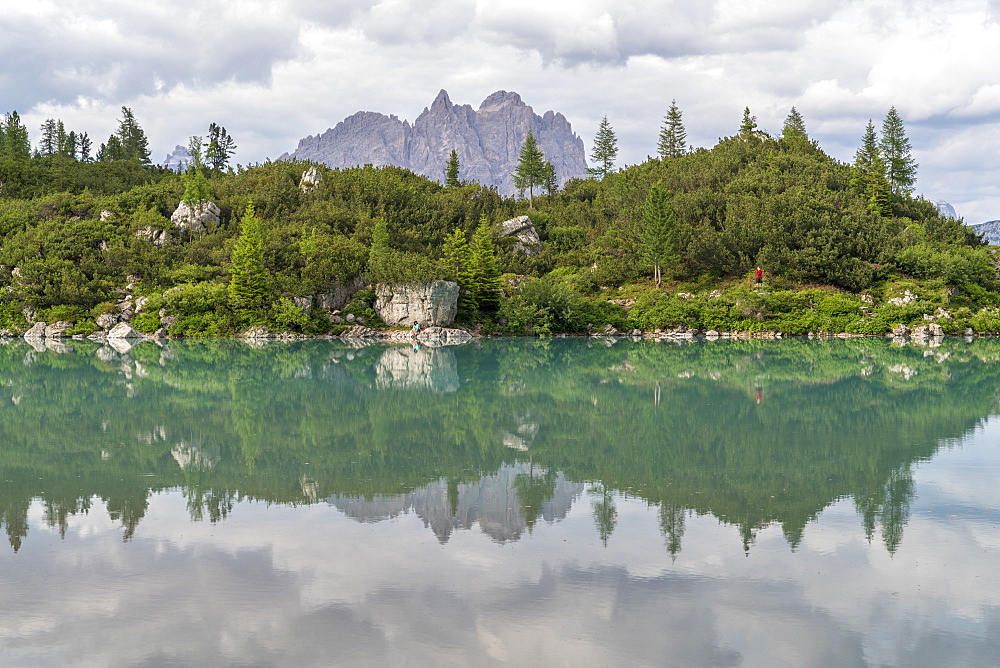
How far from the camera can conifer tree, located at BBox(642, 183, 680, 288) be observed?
55281mm

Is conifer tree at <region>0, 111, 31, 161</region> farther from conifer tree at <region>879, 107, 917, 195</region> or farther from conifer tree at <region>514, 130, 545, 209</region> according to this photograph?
conifer tree at <region>879, 107, 917, 195</region>

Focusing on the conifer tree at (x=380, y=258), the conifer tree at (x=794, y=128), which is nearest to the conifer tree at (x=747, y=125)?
the conifer tree at (x=794, y=128)

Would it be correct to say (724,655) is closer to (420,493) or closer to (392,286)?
(420,493)

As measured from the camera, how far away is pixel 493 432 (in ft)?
57.2

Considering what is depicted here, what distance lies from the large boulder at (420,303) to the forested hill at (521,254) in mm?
947

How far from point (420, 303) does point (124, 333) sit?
1905 cm

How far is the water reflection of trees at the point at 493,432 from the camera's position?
1200cm

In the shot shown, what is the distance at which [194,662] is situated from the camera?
6699 mm

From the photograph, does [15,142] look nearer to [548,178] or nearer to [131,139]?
[131,139]

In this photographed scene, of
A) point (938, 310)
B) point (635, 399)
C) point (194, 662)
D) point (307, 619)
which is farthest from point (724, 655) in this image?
point (938, 310)

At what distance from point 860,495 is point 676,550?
4383mm

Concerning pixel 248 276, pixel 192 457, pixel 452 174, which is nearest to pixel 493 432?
pixel 192 457

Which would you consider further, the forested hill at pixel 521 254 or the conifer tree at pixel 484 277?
the conifer tree at pixel 484 277

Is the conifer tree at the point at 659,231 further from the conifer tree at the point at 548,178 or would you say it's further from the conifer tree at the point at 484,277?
the conifer tree at the point at 548,178
